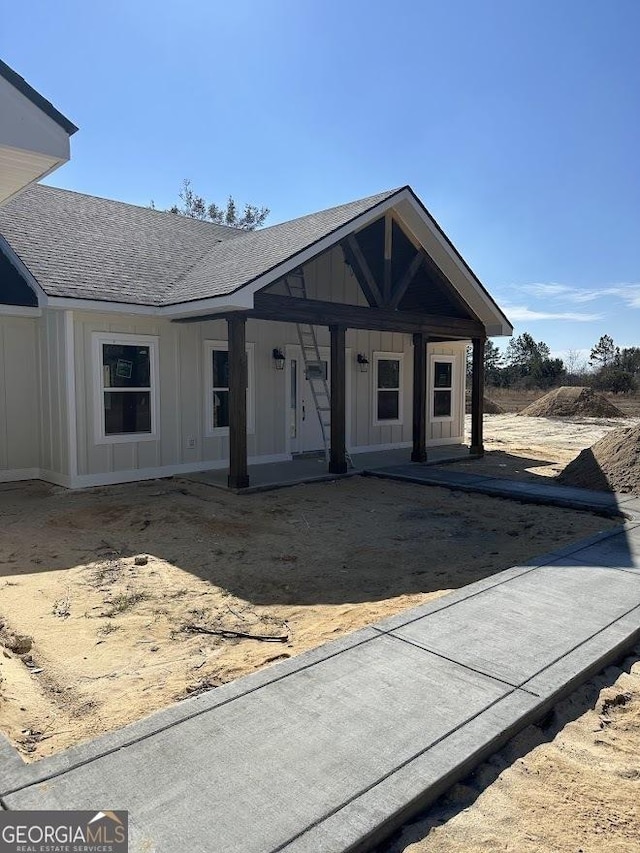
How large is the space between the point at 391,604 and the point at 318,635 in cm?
80

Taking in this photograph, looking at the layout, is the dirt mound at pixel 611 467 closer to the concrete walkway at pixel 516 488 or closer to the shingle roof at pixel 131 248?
the concrete walkway at pixel 516 488

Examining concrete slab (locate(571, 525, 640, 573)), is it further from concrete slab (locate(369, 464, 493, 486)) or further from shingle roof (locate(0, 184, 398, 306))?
shingle roof (locate(0, 184, 398, 306))

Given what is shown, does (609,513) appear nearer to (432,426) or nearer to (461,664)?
(461,664)

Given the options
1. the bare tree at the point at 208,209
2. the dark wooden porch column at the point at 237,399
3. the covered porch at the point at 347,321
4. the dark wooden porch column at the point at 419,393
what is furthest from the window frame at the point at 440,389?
the bare tree at the point at 208,209

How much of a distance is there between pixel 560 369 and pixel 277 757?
42194 millimetres

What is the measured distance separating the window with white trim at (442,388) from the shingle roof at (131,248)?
5256 millimetres

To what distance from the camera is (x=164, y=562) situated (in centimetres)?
582

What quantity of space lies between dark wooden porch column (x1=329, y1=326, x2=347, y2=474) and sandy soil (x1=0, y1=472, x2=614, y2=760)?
106 cm

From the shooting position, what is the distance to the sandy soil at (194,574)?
348cm

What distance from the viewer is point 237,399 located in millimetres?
8961

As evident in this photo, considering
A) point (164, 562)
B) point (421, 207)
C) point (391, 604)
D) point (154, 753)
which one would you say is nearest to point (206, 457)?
point (164, 562)

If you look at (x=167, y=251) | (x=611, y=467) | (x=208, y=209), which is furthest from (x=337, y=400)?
(x=208, y=209)

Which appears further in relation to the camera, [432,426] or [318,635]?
[432,426]

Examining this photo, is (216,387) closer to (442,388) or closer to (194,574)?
(194,574)
